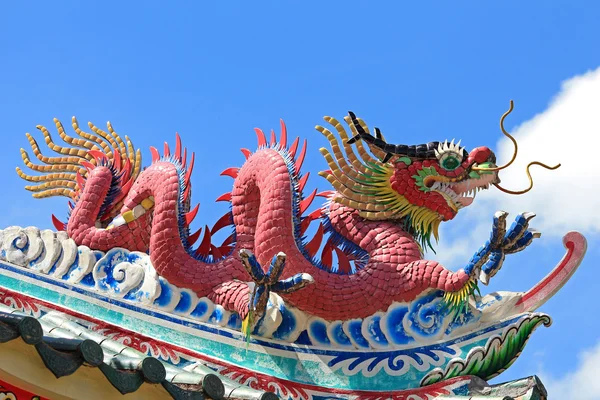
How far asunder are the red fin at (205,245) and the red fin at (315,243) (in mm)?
992

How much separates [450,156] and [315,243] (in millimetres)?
1338

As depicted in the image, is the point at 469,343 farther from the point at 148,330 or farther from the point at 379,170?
the point at 148,330

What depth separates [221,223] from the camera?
10086 millimetres

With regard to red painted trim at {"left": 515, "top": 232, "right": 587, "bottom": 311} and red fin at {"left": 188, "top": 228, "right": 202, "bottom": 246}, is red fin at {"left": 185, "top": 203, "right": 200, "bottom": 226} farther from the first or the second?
red painted trim at {"left": 515, "top": 232, "right": 587, "bottom": 311}

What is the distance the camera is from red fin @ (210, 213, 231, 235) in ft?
33.0

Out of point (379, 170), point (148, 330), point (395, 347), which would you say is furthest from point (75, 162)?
point (395, 347)

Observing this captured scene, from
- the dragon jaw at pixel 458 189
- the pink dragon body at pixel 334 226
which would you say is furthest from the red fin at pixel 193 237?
the dragon jaw at pixel 458 189

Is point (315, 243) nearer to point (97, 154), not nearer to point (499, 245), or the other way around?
point (499, 245)

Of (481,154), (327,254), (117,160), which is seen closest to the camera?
(481,154)

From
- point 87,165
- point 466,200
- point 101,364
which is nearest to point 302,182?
point 466,200

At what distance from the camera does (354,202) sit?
31.3 feet

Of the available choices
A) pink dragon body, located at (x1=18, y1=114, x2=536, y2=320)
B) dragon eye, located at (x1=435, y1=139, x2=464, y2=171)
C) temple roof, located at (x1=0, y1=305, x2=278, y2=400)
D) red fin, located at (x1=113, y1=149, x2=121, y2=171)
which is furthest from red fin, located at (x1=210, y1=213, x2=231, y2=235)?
temple roof, located at (x1=0, y1=305, x2=278, y2=400)

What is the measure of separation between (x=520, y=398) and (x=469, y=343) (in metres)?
0.88

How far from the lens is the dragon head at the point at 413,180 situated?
31.0 feet
